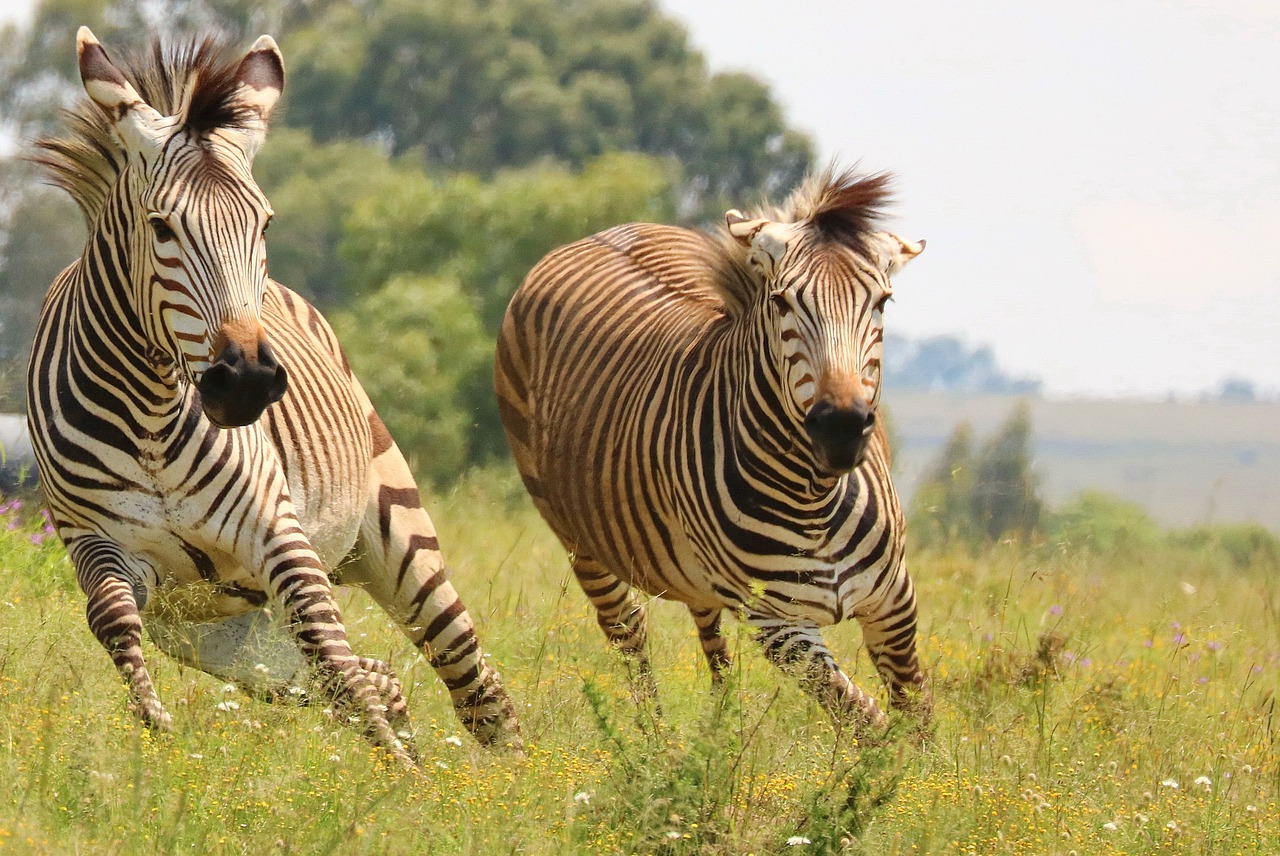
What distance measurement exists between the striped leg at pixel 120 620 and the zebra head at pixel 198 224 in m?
0.61

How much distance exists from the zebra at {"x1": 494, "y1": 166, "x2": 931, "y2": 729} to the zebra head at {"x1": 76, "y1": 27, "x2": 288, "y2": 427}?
1570 mm

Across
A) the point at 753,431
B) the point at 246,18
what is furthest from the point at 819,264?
the point at 246,18

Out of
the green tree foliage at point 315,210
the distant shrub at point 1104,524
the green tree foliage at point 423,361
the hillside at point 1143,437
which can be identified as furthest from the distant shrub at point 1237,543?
the hillside at point 1143,437

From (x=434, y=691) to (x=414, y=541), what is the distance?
71 centimetres

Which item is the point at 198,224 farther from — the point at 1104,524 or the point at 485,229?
the point at 485,229

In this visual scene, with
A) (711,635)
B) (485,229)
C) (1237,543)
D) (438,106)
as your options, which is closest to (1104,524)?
(1237,543)

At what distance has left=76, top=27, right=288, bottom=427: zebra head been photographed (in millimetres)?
4562

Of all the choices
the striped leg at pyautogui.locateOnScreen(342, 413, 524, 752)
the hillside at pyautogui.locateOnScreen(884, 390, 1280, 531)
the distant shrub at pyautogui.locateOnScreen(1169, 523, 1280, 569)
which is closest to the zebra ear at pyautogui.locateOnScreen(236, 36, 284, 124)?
the striped leg at pyautogui.locateOnScreen(342, 413, 524, 752)

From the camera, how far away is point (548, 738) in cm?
539

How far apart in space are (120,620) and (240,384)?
79 centimetres

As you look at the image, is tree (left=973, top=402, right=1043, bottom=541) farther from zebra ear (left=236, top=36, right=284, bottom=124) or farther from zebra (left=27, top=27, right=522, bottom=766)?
zebra ear (left=236, top=36, right=284, bottom=124)

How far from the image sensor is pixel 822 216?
570cm

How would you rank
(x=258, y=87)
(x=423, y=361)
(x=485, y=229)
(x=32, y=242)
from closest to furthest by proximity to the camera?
(x=258, y=87) < (x=423, y=361) < (x=485, y=229) < (x=32, y=242)

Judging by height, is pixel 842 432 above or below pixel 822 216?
below
